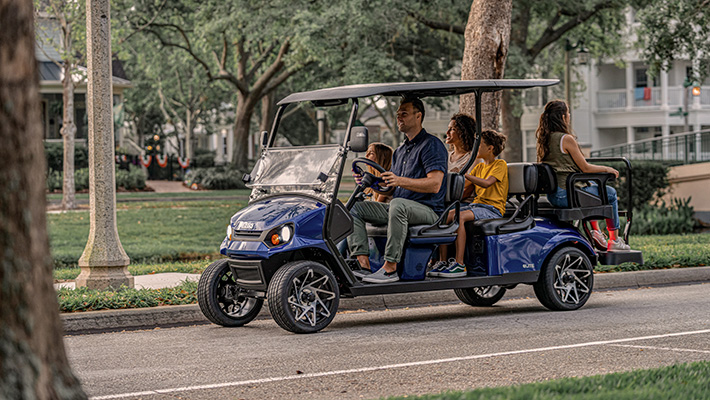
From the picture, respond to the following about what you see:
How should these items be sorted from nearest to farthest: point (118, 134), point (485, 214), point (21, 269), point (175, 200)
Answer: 1. point (21, 269)
2. point (485, 214)
3. point (175, 200)
4. point (118, 134)

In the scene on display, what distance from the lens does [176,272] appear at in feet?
43.7

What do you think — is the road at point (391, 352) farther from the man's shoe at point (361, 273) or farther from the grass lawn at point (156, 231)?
the grass lawn at point (156, 231)

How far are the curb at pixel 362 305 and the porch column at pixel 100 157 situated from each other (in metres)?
1.57

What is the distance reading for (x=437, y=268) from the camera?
359 inches

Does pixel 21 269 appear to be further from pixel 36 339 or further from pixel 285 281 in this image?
pixel 285 281

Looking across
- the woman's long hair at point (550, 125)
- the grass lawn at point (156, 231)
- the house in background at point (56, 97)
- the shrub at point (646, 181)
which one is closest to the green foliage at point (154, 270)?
the grass lawn at point (156, 231)

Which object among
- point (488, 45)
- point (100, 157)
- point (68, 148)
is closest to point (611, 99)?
point (68, 148)

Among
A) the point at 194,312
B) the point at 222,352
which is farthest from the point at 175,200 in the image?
the point at 222,352

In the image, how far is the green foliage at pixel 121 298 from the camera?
9.36 m

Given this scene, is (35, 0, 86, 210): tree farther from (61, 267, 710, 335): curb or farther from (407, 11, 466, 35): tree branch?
(61, 267, 710, 335): curb

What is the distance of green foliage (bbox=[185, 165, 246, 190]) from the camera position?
3916cm

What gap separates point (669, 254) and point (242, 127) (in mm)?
28931

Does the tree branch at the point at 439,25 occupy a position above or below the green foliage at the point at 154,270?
above

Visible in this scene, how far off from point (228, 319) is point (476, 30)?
22.1ft
